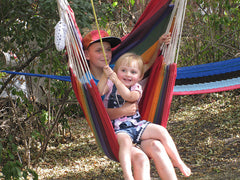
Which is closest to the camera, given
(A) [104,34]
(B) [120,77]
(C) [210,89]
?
(B) [120,77]

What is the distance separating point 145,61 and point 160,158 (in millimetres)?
842

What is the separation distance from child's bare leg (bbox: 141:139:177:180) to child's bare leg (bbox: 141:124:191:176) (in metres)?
0.03

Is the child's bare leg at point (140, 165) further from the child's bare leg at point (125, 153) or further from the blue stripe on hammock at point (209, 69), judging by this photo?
the blue stripe on hammock at point (209, 69)

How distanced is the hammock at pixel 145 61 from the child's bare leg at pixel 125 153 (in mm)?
40

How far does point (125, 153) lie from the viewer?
1.81 m

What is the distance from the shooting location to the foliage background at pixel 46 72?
8.39 feet

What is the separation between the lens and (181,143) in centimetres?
395

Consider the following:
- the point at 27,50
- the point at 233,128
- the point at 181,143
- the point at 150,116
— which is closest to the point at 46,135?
the point at 27,50

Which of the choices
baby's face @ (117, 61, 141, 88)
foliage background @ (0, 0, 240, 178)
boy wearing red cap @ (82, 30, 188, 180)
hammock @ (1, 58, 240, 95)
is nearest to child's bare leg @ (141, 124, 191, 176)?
boy wearing red cap @ (82, 30, 188, 180)

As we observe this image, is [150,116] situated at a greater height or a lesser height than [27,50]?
lesser

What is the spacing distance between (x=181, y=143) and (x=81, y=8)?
87.2 inches

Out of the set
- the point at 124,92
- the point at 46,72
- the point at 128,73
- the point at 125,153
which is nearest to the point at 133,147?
the point at 125,153

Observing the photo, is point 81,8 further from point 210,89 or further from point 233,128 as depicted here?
point 233,128

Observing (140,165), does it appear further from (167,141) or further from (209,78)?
(209,78)
